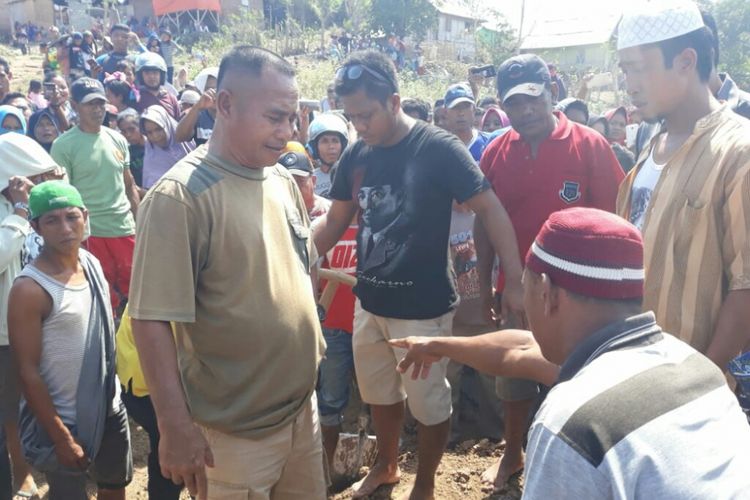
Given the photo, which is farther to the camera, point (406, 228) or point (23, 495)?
point (23, 495)

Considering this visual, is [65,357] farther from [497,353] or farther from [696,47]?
[696,47]

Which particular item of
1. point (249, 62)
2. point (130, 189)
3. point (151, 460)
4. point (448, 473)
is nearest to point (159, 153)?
point (130, 189)

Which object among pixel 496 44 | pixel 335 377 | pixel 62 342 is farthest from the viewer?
pixel 496 44

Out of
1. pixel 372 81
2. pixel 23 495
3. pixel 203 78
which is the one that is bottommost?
pixel 23 495

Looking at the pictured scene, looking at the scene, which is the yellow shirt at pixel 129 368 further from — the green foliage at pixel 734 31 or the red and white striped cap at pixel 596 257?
the green foliage at pixel 734 31

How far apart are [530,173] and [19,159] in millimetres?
2641

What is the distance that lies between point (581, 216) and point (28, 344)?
2.20 meters

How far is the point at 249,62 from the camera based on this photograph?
2193 millimetres

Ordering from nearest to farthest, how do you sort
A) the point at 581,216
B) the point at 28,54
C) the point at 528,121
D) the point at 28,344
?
the point at 581,216 → the point at 28,344 → the point at 528,121 → the point at 28,54

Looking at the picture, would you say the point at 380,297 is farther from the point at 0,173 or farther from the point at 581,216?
the point at 0,173

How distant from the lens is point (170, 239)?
77.2 inches

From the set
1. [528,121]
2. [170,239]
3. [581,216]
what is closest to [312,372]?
[170,239]

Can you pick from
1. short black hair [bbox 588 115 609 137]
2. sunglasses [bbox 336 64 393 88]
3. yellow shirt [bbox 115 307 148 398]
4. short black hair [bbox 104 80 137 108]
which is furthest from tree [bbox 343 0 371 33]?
yellow shirt [bbox 115 307 148 398]

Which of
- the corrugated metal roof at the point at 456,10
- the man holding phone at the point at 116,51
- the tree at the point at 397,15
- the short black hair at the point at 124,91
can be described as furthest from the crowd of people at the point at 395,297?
the corrugated metal roof at the point at 456,10
